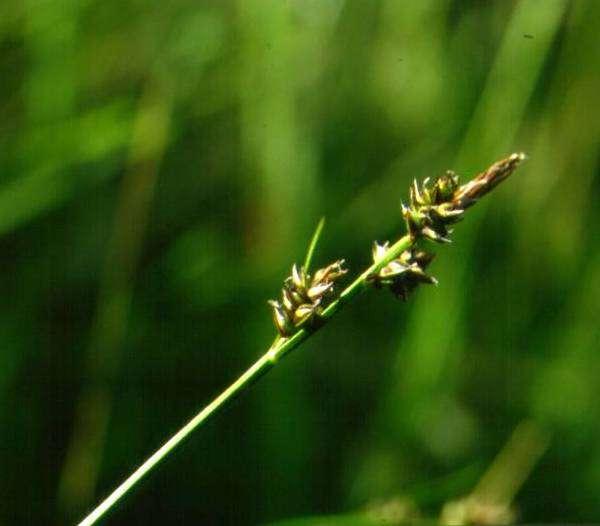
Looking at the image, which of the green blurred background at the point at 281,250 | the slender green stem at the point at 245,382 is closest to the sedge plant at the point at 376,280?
the slender green stem at the point at 245,382

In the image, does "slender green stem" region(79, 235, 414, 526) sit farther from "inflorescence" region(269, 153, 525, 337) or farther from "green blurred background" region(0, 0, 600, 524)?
"green blurred background" region(0, 0, 600, 524)

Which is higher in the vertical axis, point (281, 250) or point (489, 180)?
point (281, 250)

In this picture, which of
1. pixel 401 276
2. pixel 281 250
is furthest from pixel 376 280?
pixel 281 250

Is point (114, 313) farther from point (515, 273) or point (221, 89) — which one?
point (515, 273)

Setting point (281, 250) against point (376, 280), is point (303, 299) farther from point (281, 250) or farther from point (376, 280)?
point (281, 250)

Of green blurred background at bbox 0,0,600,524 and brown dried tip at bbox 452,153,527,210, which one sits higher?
green blurred background at bbox 0,0,600,524

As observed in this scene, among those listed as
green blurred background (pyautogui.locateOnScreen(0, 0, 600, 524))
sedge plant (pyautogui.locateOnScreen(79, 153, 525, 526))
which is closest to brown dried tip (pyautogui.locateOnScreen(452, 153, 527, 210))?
sedge plant (pyautogui.locateOnScreen(79, 153, 525, 526))

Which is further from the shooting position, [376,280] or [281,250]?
[281,250]

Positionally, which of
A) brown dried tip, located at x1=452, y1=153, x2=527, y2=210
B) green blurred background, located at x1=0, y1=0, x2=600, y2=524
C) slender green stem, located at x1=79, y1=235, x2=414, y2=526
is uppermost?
green blurred background, located at x1=0, y1=0, x2=600, y2=524
